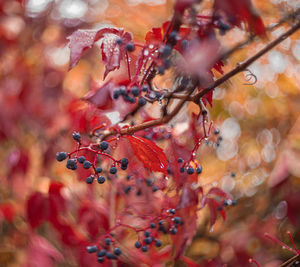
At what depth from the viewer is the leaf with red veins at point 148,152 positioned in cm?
92

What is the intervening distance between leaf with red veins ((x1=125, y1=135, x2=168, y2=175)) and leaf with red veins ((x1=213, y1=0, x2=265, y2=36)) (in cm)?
39

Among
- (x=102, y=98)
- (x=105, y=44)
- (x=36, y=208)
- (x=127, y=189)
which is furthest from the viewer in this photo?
(x=36, y=208)

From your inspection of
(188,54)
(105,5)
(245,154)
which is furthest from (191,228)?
(105,5)

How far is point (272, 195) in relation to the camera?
203 centimetres

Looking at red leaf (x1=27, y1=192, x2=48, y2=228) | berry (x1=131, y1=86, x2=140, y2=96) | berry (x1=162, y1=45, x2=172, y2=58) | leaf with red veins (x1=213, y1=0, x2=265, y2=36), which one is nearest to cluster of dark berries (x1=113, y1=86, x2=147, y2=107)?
berry (x1=131, y1=86, x2=140, y2=96)

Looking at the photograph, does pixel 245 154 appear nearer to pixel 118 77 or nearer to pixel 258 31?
pixel 118 77

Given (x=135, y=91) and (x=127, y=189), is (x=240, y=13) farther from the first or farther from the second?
(x=127, y=189)

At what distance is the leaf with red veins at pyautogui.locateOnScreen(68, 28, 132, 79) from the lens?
2.75 feet

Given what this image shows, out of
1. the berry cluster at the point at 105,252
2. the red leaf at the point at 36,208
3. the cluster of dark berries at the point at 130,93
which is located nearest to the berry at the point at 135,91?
the cluster of dark berries at the point at 130,93

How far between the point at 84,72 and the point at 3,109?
2.89 feet

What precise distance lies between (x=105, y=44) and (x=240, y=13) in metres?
0.37

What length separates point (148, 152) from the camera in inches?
36.4

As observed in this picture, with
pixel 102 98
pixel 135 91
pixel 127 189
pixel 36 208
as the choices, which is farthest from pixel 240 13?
pixel 36 208

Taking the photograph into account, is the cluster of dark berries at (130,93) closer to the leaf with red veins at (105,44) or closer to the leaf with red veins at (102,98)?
the leaf with red veins at (105,44)
